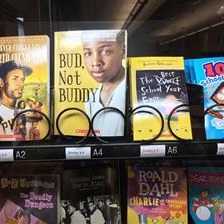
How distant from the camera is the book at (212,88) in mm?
875

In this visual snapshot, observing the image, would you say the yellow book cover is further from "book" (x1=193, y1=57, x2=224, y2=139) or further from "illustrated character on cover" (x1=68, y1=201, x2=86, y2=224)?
"illustrated character on cover" (x1=68, y1=201, x2=86, y2=224)

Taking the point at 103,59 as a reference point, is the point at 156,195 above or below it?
below

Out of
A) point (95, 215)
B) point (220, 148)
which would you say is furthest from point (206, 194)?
point (95, 215)

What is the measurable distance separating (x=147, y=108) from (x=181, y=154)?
0.42 feet

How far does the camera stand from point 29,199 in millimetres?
924

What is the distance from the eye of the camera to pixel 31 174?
937mm

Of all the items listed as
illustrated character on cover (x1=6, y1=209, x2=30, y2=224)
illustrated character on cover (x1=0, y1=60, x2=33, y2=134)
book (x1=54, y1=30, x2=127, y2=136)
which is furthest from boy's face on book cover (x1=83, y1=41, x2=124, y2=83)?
illustrated character on cover (x1=6, y1=209, x2=30, y2=224)

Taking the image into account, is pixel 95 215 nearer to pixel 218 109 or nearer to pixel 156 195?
pixel 156 195

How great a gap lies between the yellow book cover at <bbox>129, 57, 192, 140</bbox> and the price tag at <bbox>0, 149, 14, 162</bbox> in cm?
26

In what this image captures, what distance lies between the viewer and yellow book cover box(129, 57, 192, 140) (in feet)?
2.78

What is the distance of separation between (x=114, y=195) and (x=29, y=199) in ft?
0.68

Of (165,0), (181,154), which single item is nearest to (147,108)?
(181,154)

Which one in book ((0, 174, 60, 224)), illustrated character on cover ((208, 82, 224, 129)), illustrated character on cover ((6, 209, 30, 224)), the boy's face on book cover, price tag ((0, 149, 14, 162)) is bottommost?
illustrated character on cover ((6, 209, 30, 224))

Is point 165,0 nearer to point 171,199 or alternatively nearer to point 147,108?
point 147,108
